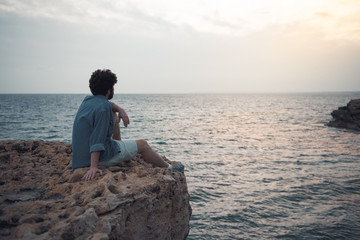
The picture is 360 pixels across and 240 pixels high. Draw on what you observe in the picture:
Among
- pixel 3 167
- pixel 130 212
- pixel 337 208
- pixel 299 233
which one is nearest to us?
pixel 130 212

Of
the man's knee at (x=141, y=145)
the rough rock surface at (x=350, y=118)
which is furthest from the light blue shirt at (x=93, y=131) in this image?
the rough rock surface at (x=350, y=118)

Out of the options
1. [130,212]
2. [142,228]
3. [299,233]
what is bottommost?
[299,233]

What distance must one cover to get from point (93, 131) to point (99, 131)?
10 cm

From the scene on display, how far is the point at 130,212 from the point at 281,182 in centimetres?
905

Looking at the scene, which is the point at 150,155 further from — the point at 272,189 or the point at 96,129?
the point at 272,189

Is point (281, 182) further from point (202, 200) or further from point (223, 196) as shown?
point (202, 200)

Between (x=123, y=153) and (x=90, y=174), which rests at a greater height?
(x=123, y=153)

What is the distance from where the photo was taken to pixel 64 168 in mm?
4449

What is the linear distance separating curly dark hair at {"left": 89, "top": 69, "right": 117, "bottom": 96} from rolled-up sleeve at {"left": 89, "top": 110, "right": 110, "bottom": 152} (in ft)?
1.34

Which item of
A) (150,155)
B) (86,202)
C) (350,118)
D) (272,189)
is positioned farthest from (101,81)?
(350,118)

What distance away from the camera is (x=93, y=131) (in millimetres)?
3695

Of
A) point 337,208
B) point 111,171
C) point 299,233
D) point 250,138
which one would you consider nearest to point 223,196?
point 299,233

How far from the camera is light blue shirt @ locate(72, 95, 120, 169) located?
12.1 ft

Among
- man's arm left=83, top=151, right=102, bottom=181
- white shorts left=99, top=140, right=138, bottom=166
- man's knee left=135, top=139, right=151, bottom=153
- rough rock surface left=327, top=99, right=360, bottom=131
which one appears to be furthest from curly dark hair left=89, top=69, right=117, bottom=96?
rough rock surface left=327, top=99, right=360, bottom=131
